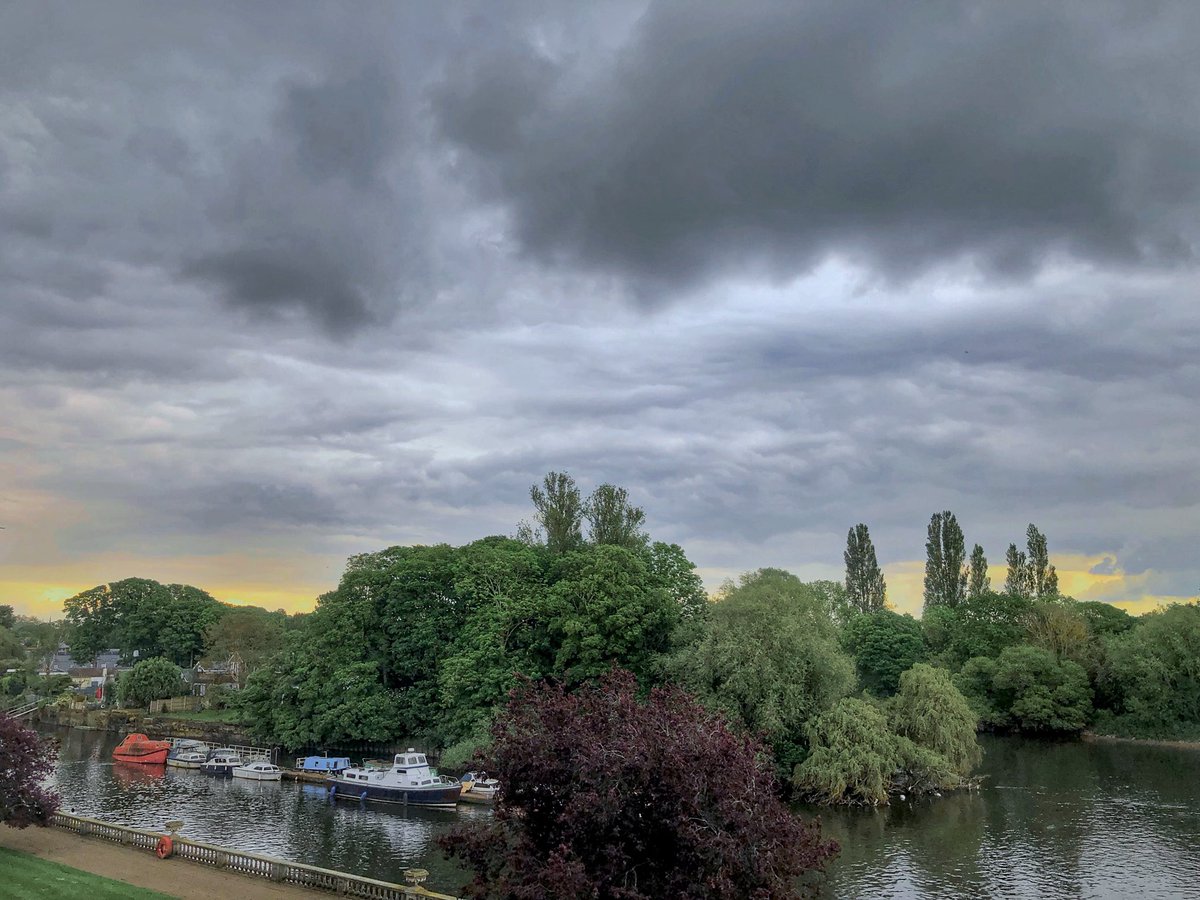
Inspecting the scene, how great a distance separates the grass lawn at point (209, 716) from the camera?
316 feet

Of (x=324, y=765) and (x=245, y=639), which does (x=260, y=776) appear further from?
(x=245, y=639)

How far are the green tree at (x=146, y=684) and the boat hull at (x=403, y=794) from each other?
60.7m

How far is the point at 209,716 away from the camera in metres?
101

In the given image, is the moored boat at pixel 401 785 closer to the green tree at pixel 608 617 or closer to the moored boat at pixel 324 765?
the moored boat at pixel 324 765

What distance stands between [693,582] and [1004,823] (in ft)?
92.3

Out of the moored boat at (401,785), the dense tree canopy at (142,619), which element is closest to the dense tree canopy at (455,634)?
the moored boat at (401,785)

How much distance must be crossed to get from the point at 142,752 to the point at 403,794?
35.6 m

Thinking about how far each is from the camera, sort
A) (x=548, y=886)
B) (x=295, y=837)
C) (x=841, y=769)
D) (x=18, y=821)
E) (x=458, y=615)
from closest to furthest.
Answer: (x=548, y=886)
(x=18, y=821)
(x=295, y=837)
(x=841, y=769)
(x=458, y=615)

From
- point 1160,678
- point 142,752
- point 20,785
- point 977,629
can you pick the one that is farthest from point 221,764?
point 1160,678

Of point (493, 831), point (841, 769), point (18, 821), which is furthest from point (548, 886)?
point (841, 769)

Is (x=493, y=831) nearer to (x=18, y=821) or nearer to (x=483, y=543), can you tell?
(x=18, y=821)

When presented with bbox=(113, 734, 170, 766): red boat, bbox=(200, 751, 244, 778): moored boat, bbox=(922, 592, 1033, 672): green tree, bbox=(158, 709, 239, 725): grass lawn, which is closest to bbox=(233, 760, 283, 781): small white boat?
bbox=(200, 751, 244, 778): moored boat

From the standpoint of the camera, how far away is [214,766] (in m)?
71.6

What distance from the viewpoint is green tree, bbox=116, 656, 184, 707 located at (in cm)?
10738
